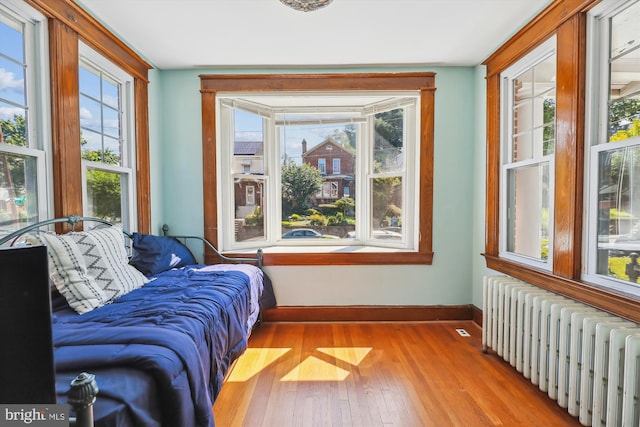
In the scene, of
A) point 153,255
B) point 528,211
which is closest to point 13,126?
point 153,255

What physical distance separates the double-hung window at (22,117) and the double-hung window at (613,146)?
3190 millimetres

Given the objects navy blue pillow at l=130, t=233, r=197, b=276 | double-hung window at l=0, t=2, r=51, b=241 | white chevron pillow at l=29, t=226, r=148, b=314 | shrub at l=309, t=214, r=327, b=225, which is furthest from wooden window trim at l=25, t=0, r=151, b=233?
shrub at l=309, t=214, r=327, b=225

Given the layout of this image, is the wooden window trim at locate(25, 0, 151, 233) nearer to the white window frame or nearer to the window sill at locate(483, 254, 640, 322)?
the white window frame

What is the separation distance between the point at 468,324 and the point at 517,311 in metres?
1.05

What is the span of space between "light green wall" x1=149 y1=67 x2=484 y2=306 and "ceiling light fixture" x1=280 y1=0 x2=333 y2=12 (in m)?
1.00

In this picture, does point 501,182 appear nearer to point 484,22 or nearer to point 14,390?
point 484,22

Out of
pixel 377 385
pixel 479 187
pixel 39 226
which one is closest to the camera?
pixel 39 226

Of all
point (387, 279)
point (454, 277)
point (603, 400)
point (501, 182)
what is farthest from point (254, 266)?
point (603, 400)

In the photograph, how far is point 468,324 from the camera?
10.2 ft

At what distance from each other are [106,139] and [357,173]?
7.46ft

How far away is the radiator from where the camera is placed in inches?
56.7

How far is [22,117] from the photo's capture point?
1.81m

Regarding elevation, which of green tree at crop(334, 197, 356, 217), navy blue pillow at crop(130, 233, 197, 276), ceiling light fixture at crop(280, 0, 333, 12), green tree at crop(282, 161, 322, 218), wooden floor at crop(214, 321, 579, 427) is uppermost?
ceiling light fixture at crop(280, 0, 333, 12)

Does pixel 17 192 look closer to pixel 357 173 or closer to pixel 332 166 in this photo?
pixel 332 166
